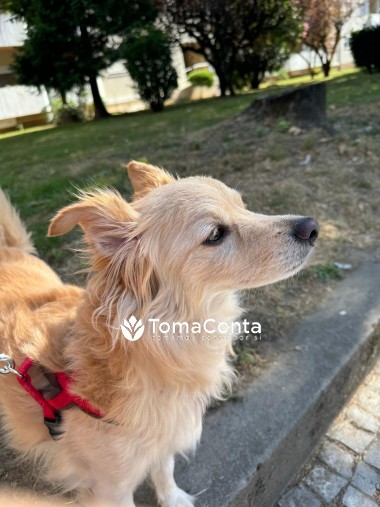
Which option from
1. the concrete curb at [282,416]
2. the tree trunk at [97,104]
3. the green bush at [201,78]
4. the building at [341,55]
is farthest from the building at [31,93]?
the concrete curb at [282,416]

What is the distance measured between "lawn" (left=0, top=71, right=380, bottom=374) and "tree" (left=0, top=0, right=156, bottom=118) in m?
9.31

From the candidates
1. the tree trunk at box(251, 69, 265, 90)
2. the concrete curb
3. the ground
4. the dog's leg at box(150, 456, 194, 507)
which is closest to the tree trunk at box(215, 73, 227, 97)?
the tree trunk at box(251, 69, 265, 90)

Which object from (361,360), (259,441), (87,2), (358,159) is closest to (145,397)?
(259,441)

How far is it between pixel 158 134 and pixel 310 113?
3.47m

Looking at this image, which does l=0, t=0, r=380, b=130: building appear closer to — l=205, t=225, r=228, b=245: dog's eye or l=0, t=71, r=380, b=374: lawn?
l=0, t=71, r=380, b=374: lawn

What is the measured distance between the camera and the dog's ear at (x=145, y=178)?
1.96 m

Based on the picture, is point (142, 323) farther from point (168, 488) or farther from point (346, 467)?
point (346, 467)

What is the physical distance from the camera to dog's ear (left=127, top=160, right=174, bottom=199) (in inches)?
77.0

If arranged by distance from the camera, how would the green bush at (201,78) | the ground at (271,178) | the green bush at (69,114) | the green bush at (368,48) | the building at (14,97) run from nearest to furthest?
the ground at (271,178) < the green bush at (368,48) < the green bush at (69,114) < the building at (14,97) < the green bush at (201,78)

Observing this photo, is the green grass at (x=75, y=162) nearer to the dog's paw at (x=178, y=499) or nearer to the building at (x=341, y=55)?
the dog's paw at (x=178, y=499)

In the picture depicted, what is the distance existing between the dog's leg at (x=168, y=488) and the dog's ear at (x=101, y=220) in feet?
3.38

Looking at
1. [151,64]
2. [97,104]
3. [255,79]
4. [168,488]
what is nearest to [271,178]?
[168,488]

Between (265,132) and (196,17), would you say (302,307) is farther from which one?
(196,17)

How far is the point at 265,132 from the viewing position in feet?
20.6
